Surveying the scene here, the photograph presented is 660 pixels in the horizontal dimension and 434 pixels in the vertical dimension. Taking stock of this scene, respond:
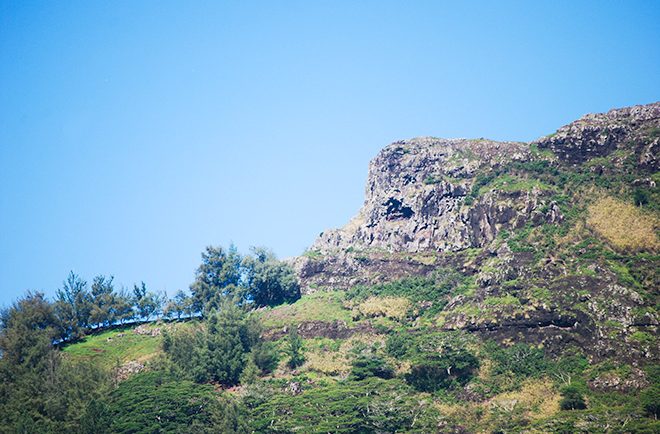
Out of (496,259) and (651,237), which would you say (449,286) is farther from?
(651,237)

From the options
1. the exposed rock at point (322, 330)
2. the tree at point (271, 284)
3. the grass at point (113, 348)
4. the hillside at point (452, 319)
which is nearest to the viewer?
the hillside at point (452, 319)

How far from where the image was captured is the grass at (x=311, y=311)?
9144 centimetres

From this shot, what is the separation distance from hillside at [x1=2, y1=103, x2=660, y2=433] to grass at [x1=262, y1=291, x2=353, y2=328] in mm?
351

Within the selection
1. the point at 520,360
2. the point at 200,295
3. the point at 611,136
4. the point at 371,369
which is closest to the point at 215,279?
the point at 200,295

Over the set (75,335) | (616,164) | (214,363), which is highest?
(616,164)

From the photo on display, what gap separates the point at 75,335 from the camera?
94.5 m

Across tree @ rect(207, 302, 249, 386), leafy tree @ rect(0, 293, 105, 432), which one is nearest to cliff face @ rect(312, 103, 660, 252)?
tree @ rect(207, 302, 249, 386)

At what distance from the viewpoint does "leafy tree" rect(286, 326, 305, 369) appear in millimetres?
81188

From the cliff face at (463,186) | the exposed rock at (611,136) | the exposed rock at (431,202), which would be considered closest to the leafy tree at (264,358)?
the cliff face at (463,186)

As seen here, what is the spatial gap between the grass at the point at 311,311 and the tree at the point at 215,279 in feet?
24.8

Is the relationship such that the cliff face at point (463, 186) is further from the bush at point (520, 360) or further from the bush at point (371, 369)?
the bush at point (371, 369)

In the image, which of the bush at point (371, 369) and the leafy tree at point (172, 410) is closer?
the leafy tree at point (172, 410)

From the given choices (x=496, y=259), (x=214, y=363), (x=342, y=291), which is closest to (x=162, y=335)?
(x=214, y=363)

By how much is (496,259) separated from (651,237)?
18.0 meters
